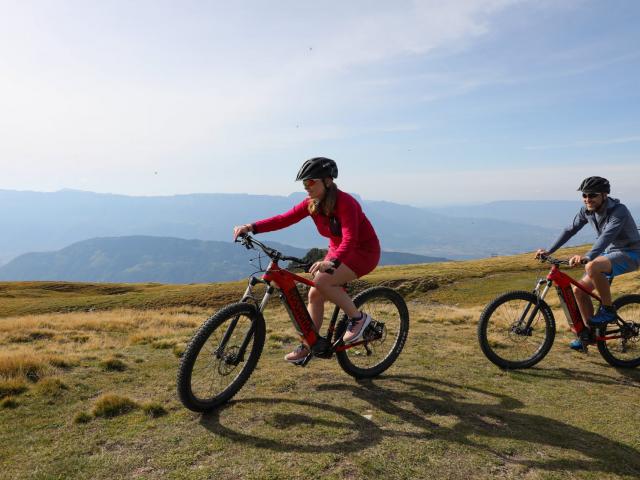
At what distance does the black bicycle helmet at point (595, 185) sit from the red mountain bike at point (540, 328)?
1534 millimetres

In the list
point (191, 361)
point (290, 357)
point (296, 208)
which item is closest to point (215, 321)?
point (191, 361)

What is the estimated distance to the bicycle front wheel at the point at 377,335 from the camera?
723 centimetres

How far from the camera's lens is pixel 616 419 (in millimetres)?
5906

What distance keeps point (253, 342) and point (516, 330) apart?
5513mm

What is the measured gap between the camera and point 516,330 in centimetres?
845

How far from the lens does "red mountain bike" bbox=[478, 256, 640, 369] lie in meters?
8.37

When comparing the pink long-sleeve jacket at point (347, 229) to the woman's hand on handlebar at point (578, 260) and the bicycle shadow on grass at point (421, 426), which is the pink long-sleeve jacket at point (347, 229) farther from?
the woman's hand on handlebar at point (578, 260)

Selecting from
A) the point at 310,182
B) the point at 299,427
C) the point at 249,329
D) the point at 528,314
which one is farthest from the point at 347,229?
the point at 528,314

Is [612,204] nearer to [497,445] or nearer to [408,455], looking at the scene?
[497,445]

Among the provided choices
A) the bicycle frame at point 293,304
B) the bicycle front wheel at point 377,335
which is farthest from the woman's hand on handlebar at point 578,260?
the bicycle frame at point 293,304

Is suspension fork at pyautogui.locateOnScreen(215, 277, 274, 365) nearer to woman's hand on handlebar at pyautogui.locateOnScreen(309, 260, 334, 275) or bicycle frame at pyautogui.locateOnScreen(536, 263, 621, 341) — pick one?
woman's hand on handlebar at pyautogui.locateOnScreen(309, 260, 334, 275)

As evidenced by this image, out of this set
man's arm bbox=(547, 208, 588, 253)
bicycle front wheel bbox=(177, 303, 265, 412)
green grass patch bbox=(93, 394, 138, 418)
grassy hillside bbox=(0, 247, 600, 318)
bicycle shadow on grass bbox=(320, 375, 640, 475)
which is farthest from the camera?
grassy hillside bbox=(0, 247, 600, 318)

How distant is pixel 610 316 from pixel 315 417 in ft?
22.7

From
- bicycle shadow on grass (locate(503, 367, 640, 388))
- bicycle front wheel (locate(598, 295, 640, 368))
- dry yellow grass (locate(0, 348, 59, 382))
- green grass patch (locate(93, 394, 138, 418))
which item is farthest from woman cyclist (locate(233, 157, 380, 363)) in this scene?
bicycle front wheel (locate(598, 295, 640, 368))
